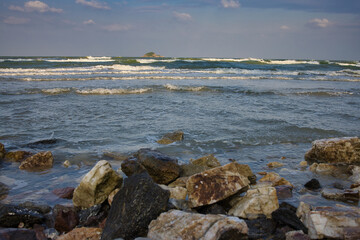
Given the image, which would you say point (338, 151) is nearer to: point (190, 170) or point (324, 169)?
point (324, 169)

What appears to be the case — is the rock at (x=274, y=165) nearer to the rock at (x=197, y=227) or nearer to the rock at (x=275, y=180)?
the rock at (x=275, y=180)

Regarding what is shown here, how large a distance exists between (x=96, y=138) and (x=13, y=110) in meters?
4.64

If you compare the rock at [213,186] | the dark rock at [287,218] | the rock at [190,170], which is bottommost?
the rock at [190,170]

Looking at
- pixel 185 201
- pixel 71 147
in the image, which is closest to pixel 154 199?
pixel 185 201

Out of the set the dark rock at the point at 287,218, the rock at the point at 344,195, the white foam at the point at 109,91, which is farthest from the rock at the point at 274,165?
the white foam at the point at 109,91

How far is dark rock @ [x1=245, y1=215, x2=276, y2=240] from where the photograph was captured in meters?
2.66

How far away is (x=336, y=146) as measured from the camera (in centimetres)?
506

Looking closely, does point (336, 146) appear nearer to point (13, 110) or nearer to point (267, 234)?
point (267, 234)

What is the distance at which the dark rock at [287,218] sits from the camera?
263 centimetres

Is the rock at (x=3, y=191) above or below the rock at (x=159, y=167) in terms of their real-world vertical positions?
below

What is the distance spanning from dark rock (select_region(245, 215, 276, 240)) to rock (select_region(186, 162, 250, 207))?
1.26 feet

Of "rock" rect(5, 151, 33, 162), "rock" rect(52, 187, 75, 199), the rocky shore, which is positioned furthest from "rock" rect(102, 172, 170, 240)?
"rock" rect(5, 151, 33, 162)

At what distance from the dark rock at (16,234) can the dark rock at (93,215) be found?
48 cm

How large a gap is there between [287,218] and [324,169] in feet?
7.77
